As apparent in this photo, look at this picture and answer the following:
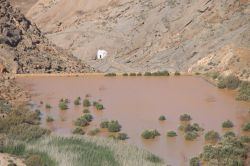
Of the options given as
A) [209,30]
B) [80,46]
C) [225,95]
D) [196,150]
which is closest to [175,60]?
[209,30]

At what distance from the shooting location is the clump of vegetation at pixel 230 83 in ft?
123

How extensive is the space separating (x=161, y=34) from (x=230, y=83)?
30482 millimetres

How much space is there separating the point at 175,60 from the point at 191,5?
539 inches

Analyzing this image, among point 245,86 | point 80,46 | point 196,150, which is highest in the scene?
point 80,46

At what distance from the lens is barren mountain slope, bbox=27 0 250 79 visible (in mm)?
52562

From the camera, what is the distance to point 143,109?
100ft

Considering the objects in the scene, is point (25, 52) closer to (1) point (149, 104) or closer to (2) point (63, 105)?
(2) point (63, 105)

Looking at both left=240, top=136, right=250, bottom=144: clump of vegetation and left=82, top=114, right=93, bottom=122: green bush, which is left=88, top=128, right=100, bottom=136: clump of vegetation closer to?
left=82, top=114, right=93, bottom=122: green bush

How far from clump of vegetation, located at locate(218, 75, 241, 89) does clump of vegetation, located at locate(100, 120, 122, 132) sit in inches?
511

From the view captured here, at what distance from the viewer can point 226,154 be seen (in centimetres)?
1983

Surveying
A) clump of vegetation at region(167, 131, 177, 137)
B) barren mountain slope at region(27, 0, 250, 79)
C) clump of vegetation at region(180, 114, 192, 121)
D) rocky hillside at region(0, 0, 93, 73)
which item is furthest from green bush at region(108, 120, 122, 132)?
rocky hillside at region(0, 0, 93, 73)

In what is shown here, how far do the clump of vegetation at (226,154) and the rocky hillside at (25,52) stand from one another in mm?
28068

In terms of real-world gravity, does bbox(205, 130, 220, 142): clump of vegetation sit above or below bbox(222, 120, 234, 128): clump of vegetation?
below

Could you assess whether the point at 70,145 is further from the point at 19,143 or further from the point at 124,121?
the point at 124,121
